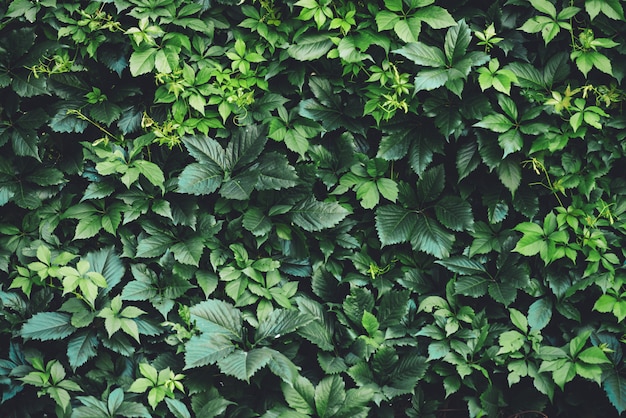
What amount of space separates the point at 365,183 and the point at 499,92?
0.70m

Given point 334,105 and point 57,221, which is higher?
point 334,105

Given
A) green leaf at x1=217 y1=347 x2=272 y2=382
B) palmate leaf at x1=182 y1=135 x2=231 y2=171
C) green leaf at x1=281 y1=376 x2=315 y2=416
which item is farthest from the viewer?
palmate leaf at x1=182 y1=135 x2=231 y2=171

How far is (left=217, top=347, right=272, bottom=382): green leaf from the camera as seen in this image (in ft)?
7.82

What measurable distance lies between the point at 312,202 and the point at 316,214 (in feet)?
0.20

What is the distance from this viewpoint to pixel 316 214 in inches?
104

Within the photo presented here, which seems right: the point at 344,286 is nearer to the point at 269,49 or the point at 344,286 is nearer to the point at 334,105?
the point at 334,105

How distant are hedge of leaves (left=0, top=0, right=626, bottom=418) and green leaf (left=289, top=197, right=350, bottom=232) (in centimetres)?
1

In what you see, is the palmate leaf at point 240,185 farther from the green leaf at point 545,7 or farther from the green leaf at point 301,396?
the green leaf at point 545,7

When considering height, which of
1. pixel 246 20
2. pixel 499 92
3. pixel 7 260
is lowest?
pixel 7 260

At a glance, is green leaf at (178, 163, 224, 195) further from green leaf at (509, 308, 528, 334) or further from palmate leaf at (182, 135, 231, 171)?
green leaf at (509, 308, 528, 334)

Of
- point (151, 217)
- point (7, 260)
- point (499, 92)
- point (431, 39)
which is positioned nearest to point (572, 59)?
point (499, 92)

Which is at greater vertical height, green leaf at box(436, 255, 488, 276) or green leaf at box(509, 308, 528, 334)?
green leaf at box(436, 255, 488, 276)

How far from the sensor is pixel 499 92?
260cm

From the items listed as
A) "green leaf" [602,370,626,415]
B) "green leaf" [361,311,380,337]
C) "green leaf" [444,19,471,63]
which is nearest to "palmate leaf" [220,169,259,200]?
"green leaf" [361,311,380,337]
